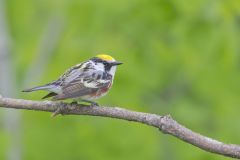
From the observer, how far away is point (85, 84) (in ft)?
19.9

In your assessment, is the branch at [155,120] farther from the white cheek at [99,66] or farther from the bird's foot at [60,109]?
the white cheek at [99,66]

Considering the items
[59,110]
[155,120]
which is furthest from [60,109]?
[155,120]

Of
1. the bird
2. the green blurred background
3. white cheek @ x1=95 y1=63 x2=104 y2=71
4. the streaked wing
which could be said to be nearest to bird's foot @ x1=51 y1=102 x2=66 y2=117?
the bird

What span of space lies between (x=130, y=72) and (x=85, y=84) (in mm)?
2923

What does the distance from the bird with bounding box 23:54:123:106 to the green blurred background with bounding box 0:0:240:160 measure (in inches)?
85.2

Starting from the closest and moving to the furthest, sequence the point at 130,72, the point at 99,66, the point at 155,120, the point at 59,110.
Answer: the point at 155,120
the point at 59,110
the point at 99,66
the point at 130,72

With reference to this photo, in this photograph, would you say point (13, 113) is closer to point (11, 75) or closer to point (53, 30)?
point (11, 75)

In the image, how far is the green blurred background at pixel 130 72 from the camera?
864 centimetres

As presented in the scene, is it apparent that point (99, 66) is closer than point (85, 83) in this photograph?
No

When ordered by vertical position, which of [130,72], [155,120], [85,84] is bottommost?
[130,72]

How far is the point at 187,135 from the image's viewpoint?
16.2 feet

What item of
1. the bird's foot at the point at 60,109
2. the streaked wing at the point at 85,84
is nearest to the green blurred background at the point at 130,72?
the streaked wing at the point at 85,84

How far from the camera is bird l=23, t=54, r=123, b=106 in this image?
5781mm

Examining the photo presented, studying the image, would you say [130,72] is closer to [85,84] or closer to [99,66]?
[99,66]
